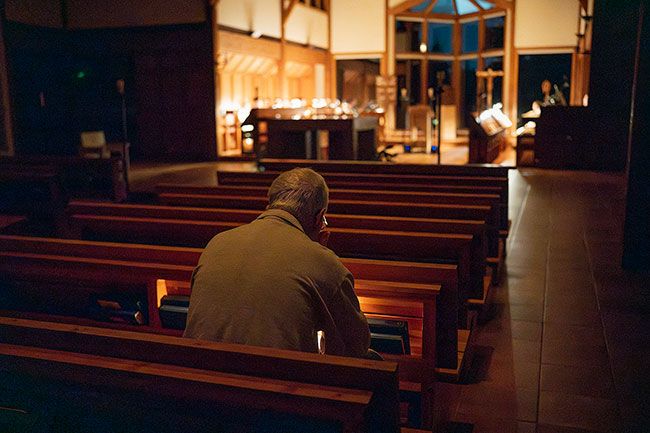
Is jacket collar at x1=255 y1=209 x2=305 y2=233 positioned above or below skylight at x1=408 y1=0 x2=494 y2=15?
below

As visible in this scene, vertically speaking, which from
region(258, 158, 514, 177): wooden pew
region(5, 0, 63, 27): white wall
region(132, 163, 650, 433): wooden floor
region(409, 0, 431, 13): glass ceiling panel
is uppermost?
region(409, 0, 431, 13): glass ceiling panel

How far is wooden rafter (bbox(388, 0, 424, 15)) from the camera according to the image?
1609 cm

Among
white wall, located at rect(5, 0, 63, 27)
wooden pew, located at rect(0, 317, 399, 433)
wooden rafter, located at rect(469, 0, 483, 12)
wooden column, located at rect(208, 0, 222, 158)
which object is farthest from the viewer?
wooden rafter, located at rect(469, 0, 483, 12)

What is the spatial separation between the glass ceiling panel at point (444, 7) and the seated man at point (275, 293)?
1616 cm

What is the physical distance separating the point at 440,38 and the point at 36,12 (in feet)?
32.4

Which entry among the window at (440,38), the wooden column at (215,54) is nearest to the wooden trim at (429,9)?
the window at (440,38)

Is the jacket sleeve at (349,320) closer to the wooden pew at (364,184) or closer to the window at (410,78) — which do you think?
the wooden pew at (364,184)

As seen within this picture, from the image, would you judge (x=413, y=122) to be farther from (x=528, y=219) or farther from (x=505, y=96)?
(x=528, y=219)

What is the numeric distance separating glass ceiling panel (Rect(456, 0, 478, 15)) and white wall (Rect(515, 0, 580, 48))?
1.49 metres

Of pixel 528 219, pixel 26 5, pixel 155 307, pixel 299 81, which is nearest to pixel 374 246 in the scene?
pixel 155 307

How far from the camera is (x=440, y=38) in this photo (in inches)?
672

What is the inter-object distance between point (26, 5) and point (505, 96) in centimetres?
1042

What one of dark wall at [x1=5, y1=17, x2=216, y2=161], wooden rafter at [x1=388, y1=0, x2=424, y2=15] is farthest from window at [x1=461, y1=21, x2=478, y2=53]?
dark wall at [x1=5, y1=17, x2=216, y2=161]

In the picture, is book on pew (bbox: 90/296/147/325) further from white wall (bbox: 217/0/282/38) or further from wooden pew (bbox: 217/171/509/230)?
white wall (bbox: 217/0/282/38)
